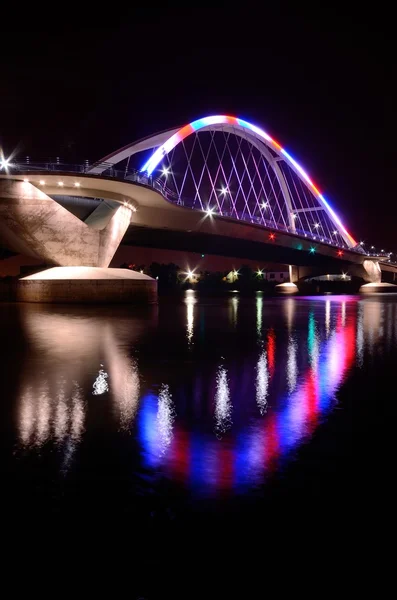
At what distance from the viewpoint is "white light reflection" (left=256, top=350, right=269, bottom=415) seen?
19.1 feet

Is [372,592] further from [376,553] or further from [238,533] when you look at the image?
[238,533]

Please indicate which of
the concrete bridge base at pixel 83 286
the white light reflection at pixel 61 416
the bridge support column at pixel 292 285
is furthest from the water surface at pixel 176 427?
the bridge support column at pixel 292 285

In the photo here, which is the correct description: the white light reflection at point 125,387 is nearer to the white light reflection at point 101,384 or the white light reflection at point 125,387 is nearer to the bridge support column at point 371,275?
the white light reflection at point 101,384

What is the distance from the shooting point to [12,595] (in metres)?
2.25

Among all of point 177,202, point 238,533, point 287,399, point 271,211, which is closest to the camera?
point 238,533

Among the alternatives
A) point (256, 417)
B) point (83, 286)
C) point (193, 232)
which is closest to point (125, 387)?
point (256, 417)

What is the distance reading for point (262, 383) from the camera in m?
7.21

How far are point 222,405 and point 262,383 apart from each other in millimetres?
1525

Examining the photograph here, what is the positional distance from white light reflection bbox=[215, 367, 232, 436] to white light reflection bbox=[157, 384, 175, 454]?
1.55 ft

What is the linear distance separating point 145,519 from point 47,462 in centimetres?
123

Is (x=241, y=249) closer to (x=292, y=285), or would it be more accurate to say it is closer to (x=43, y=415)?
(x=292, y=285)

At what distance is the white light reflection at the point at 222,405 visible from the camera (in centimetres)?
489

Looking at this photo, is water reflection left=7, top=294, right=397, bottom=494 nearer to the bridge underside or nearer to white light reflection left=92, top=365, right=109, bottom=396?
white light reflection left=92, top=365, right=109, bottom=396

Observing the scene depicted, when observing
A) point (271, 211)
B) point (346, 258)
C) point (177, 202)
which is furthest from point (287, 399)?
point (346, 258)
